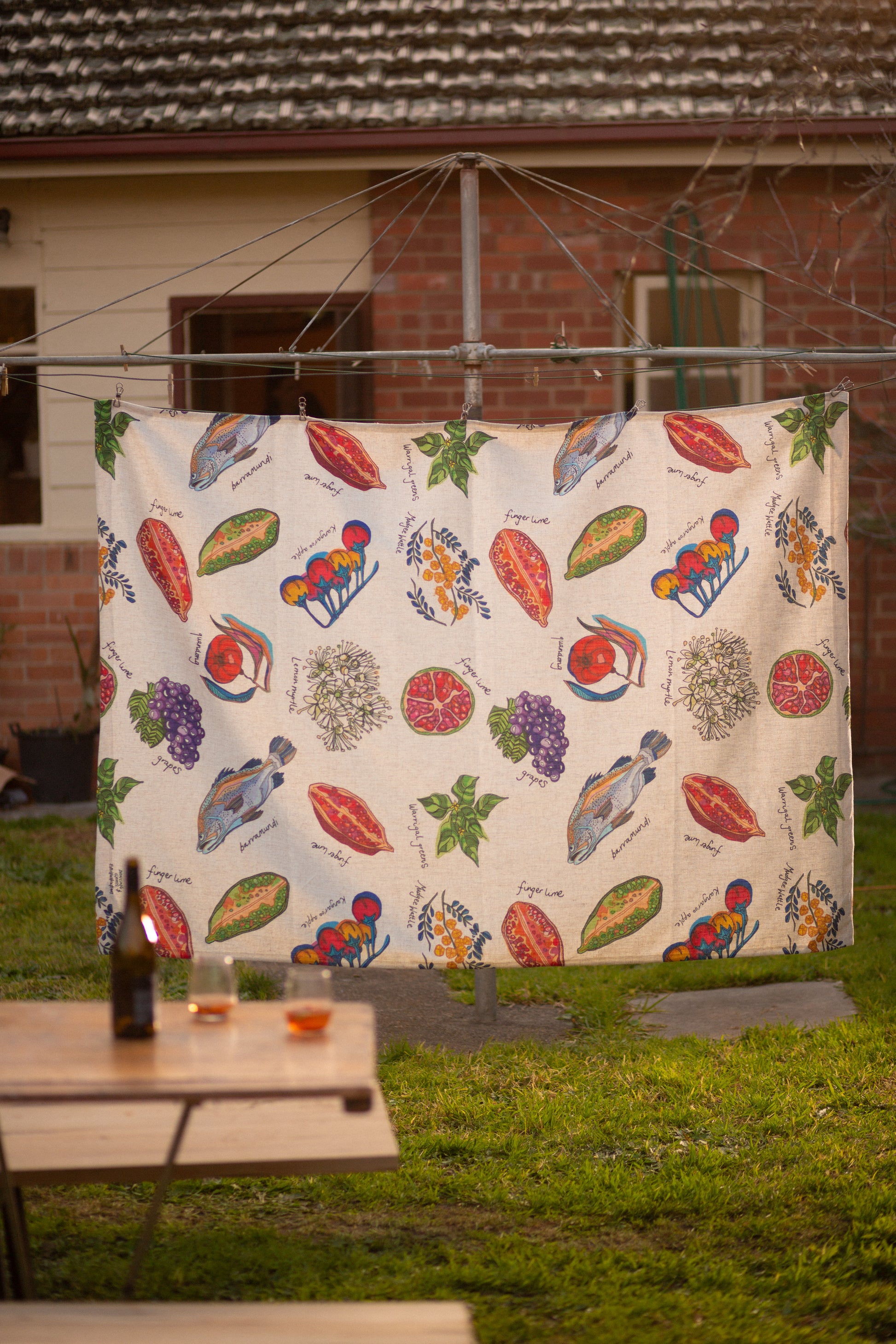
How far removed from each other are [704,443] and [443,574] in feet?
2.83

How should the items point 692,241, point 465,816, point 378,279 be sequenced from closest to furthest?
point 465,816, point 692,241, point 378,279

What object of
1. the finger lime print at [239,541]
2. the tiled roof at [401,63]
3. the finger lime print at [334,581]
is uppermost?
the tiled roof at [401,63]

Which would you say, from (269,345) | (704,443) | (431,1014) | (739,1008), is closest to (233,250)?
(704,443)

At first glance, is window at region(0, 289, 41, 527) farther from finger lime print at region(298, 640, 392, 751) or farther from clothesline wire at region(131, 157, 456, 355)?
finger lime print at region(298, 640, 392, 751)

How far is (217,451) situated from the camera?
3.89 metres

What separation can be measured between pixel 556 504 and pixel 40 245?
18.3ft

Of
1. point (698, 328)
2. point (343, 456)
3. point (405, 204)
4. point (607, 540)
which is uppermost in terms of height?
point (405, 204)

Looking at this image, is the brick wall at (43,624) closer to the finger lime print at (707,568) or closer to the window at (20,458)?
the window at (20,458)

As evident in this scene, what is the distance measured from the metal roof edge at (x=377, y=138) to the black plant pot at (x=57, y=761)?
3392 mm

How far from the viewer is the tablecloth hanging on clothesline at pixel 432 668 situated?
3.88 meters

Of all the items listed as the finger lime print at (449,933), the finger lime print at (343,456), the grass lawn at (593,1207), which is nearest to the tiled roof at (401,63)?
the finger lime print at (343,456)

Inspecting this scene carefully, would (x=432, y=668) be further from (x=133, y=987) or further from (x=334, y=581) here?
(x=133, y=987)

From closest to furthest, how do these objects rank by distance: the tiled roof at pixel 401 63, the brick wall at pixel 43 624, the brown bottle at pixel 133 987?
the brown bottle at pixel 133 987, the tiled roof at pixel 401 63, the brick wall at pixel 43 624

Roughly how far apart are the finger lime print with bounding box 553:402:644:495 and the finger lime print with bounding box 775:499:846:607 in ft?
1.82
